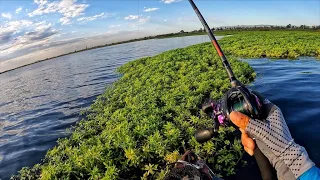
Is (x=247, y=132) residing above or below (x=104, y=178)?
above

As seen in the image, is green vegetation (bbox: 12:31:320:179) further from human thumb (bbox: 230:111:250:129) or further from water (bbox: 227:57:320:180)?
human thumb (bbox: 230:111:250:129)

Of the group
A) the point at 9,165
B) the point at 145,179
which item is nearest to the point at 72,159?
the point at 145,179

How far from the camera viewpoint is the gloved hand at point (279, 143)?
3.39 m

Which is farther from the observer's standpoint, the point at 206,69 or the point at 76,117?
the point at 206,69

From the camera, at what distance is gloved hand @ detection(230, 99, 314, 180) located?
3391 mm

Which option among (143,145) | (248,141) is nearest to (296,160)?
(248,141)

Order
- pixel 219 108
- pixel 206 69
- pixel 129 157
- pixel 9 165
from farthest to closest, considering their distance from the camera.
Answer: pixel 206 69 < pixel 9 165 < pixel 129 157 < pixel 219 108

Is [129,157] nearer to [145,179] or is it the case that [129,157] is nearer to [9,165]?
[145,179]

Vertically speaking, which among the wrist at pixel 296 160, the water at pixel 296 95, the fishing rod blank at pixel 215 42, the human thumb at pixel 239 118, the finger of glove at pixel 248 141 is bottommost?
the water at pixel 296 95

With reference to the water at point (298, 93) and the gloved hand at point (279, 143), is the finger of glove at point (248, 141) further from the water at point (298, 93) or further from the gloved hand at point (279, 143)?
the water at point (298, 93)

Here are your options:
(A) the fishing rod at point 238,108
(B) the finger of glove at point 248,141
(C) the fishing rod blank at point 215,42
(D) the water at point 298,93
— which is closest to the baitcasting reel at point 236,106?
(A) the fishing rod at point 238,108

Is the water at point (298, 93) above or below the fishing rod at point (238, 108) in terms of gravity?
below

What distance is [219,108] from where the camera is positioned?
13.0 feet

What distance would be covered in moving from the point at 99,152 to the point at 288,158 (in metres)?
5.79
